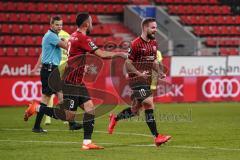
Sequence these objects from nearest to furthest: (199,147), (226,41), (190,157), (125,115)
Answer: (190,157) → (199,147) → (125,115) → (226,41)

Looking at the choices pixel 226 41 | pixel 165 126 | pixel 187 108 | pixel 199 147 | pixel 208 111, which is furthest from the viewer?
pixel 226 41

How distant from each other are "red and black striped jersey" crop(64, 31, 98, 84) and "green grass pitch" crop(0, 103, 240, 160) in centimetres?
120

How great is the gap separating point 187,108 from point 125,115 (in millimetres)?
9828

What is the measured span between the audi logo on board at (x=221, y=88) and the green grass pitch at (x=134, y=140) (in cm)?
646

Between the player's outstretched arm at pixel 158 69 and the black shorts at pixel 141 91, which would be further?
the player's outstretched arm at pixel 158 69

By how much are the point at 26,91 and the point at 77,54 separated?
12.7 meters

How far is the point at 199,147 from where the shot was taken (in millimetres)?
12133

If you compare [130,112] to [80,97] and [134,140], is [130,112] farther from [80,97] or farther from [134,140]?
[80,97]

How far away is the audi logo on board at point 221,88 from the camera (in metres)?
27.5

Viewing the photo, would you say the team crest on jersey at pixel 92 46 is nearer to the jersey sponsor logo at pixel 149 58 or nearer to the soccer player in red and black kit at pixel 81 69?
the soccer player in red and black kit at pixel 81 69

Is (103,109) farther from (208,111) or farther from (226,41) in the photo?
(226,41)

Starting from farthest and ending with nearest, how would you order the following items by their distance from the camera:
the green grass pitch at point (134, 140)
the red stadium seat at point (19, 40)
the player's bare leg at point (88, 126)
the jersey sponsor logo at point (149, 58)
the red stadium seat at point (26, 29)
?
the red stadium seat at point (26, 29) → the red stadium seat at point (19, 40) → the jersey sponsor logo at point (149, 58) → the player's bare leg at point (88, 126) → the green grass pitch at point (134, 140)

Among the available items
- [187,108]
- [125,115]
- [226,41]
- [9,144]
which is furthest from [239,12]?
[9,144]

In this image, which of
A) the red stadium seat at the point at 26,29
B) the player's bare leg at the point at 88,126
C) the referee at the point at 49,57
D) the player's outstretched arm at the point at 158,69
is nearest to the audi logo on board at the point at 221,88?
the red stadium seat at the point at 26,29
